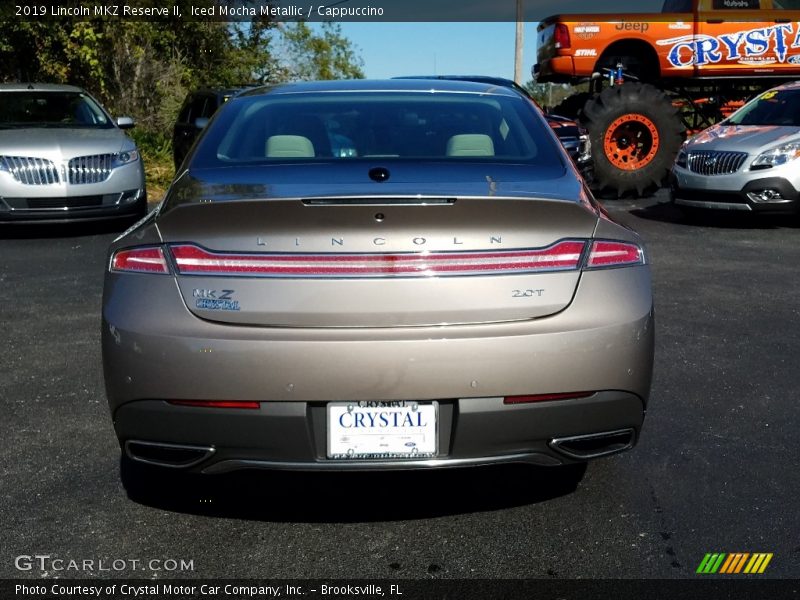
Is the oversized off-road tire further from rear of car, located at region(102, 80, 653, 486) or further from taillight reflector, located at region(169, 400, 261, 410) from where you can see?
taillight reflector, located at region(169, 400, 261, 410)

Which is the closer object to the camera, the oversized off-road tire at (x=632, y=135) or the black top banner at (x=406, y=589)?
the black top banner at (x=406, y=589)

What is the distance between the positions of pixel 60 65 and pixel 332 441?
56.0ft

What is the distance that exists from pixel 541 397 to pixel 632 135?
10836 millimetres

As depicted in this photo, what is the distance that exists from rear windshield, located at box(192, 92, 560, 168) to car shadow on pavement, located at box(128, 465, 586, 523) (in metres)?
1.22

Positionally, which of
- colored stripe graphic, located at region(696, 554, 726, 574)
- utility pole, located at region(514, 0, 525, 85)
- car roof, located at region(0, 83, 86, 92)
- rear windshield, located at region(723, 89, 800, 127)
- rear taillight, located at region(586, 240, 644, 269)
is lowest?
utility pole, located at region(514, 0, 525, 85)

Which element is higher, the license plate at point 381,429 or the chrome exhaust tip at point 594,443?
the license plate at point 381,429

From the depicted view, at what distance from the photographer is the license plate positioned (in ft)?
10.2

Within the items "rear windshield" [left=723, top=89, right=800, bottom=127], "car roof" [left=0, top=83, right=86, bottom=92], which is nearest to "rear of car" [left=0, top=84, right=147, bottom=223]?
"car roof" [left=0, top=83, right=86, bottom=92]

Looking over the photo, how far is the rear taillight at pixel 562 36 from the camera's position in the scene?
13.7 meters

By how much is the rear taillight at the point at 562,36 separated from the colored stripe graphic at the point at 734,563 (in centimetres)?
1138

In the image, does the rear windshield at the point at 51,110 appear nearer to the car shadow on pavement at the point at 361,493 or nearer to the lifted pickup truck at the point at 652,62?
the lifted pickup truck at the point at 652,62

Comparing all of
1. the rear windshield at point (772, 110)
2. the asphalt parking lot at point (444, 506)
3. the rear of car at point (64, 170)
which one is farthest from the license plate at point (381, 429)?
the rear windshield at point (772, 110)

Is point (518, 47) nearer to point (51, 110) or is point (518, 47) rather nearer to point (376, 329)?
point (51, 110)

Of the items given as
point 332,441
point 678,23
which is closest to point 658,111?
point 678,23
